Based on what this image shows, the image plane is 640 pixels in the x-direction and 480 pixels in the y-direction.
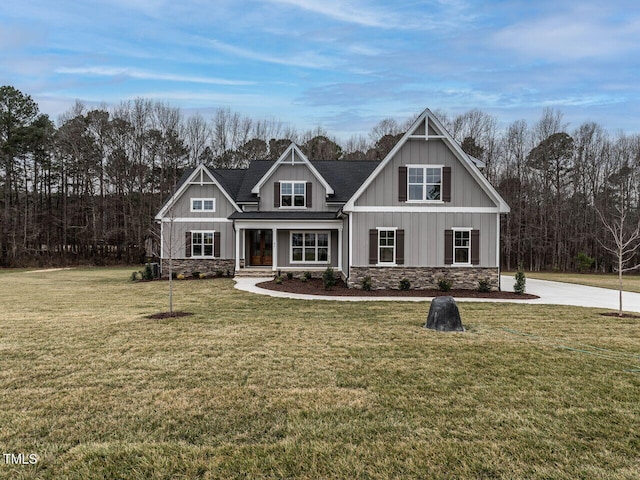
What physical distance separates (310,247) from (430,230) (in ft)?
24.5

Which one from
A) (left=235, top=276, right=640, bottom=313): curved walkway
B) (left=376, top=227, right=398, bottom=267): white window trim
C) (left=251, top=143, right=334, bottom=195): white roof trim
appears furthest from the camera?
(left=251, top=143, right=334, bottom=195): white roof trim

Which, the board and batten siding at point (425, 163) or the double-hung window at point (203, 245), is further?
the double-hung window at point (203, 245)

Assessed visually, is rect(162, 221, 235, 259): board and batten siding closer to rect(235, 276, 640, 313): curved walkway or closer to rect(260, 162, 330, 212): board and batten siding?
rect(260, 162, 330, 212): board and batten siding

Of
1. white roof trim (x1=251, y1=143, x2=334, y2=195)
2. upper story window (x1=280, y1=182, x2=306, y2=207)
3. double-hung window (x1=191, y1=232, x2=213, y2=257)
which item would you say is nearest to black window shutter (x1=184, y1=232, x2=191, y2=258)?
double-hung window (x1=191, y1=232, x2=213, y2=257)

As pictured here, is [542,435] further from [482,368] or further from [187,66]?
[187,66]

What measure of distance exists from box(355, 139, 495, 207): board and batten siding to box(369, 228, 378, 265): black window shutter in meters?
1.19

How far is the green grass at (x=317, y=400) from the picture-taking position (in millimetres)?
3303

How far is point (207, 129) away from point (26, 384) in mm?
37390

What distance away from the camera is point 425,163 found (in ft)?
52.5

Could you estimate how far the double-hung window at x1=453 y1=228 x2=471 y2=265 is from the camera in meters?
16.0

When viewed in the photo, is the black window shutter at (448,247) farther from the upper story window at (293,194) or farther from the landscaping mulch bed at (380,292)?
Answer: the upper story window at (293,194)

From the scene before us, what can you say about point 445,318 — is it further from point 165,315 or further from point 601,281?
point 601,281

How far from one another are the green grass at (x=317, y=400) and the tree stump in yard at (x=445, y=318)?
1.06 ft

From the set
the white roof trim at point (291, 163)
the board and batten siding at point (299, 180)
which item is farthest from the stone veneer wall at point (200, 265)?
the white roof trim at point (291, 163)
